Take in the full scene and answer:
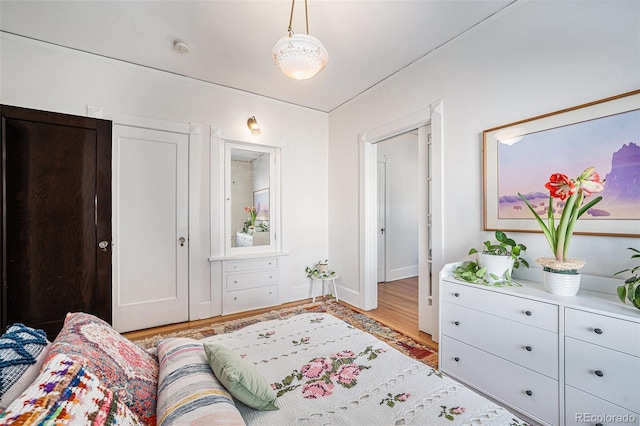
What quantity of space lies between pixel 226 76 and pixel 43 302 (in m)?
2.80

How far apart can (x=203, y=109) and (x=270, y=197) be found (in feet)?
4.43

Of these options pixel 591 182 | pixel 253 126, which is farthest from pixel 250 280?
pixel 591 182

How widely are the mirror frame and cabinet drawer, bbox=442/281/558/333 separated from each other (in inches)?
92.2

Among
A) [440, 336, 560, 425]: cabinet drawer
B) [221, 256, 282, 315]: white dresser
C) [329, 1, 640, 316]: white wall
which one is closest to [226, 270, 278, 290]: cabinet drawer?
[221, 256, 282, 315]: white dresser

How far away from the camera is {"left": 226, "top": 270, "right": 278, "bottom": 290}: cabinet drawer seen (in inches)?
131

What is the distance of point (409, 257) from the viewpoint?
5.31 meters

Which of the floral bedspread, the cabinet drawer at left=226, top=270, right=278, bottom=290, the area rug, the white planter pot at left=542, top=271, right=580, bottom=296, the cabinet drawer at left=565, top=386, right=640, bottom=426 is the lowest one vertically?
the area rug

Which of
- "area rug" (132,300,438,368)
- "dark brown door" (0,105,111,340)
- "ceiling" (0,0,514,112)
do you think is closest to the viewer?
"ceiling" (0,0,514,112)

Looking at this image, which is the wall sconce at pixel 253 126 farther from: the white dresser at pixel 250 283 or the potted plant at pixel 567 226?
the potted plant at pixel 567 226

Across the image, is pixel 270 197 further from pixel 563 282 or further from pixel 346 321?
pixel 563 282

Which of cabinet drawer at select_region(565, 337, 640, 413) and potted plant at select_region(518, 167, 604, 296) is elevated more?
potted plant at select_region(518, 167, 604, 296)

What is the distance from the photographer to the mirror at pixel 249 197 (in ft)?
11.3

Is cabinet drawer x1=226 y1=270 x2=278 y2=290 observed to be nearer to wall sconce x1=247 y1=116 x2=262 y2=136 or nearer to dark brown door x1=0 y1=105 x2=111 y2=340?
dark brown door x1=0 y1=105 x2=111 y2=340

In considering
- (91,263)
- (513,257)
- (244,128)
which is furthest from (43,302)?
(513,257)
